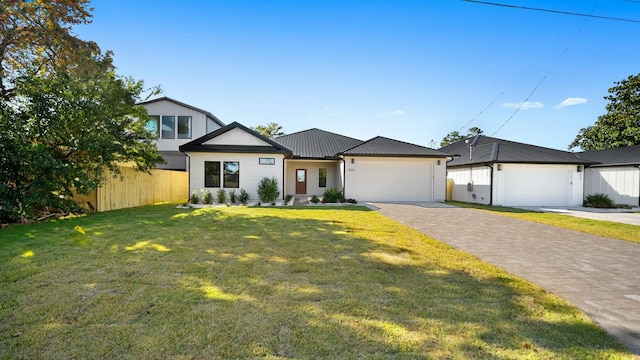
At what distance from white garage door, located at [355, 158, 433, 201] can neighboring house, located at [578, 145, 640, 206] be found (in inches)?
380

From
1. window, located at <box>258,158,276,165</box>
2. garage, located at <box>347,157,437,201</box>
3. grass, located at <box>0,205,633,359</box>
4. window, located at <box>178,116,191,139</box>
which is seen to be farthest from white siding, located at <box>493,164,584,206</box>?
window, located at <box>178,116,191,139</box>

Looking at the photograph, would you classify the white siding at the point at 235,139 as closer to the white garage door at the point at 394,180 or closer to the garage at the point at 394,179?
the garage at the point at 394,179

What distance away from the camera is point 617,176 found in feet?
53.7

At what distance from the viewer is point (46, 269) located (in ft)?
13.1

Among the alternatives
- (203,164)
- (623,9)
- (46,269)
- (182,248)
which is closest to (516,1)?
(623,9)

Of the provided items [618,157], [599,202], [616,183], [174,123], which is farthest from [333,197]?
[618,157]

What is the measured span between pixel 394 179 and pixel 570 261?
11.8m

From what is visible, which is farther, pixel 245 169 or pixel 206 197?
pixel 245 169

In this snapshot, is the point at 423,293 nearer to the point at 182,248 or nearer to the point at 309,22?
the point at 182,248

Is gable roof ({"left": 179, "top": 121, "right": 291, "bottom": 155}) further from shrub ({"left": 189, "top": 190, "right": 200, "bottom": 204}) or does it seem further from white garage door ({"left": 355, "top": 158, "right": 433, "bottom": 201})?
white garage door ({"left": 355, "top": 158, "right": 433, "bottom": 201})

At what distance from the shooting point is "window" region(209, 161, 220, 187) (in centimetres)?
1484

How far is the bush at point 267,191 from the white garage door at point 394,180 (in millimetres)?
4776

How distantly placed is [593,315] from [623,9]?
374 inches

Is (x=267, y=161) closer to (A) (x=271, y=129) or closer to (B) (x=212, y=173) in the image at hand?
(B) (x=212, y=173)
